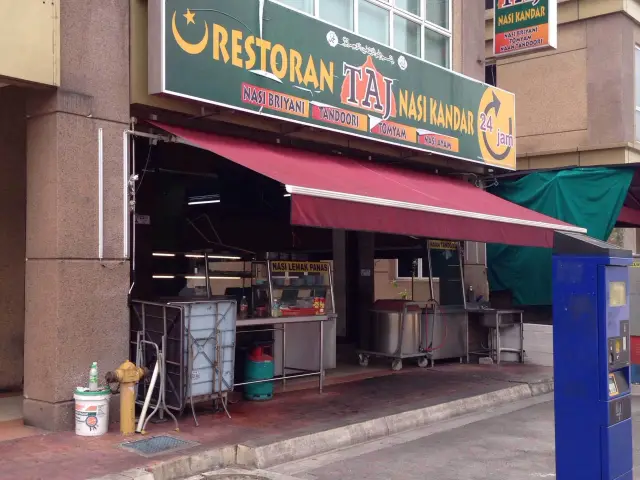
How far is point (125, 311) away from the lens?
764 cm

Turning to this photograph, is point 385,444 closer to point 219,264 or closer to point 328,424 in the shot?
point 328,424

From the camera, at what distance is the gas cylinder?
898 centimetres

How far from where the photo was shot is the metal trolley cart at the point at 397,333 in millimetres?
12102

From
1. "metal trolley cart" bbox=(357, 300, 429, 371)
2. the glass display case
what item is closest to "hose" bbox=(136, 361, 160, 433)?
the glass display case

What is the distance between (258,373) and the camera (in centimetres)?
899

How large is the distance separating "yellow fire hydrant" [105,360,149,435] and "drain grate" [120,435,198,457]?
329 millimetres

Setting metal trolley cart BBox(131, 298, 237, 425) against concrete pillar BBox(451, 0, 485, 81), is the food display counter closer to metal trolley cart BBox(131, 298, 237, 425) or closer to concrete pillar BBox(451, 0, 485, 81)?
metal trolley cart BBox(131, 298, 237, 425)

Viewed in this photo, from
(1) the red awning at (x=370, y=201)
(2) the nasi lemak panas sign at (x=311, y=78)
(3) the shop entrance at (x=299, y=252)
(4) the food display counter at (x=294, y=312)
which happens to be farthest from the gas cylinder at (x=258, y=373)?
(2) the nasi lemak panas sign at (x=311, y=78)

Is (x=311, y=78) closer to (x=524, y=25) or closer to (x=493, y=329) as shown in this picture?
(x=524, y=25)

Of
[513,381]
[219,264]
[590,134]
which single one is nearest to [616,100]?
[590,134]

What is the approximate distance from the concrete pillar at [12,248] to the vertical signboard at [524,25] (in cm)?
896

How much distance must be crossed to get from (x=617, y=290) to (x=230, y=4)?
556 cm

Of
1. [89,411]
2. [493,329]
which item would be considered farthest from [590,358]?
[493,329]

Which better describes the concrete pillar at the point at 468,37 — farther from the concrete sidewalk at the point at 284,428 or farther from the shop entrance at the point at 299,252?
the concrete sidewalk at the point at 284,428
